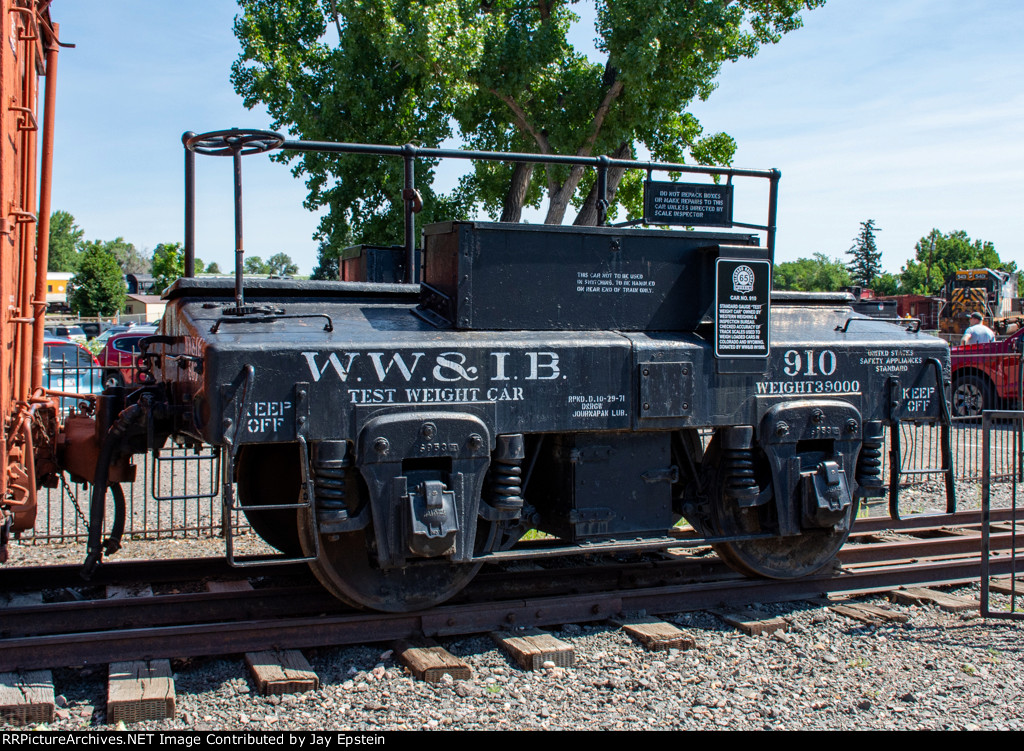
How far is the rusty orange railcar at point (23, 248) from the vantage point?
4.70 meters

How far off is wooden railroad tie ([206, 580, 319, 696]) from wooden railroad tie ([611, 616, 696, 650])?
6.06 ft

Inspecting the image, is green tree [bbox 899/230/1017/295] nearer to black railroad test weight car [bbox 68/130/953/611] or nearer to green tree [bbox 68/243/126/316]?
green tree [bbox 68/243/126/316]

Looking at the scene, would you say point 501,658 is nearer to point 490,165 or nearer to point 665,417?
point 665,417

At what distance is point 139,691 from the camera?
4191 mm

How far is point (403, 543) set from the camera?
16.2 ft

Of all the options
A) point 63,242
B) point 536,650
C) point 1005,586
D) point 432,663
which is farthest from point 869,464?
point 63,242

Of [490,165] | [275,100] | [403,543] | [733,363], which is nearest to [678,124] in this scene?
[490,165]

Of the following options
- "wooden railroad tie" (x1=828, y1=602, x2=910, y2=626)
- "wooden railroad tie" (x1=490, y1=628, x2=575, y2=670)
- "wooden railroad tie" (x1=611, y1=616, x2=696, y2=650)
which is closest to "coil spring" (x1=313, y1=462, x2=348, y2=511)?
"wooden railroad tie" (x1=490, y1=628, x2=575, y2=670)

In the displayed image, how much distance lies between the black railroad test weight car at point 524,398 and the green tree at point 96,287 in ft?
180

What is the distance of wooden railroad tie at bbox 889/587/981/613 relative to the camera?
5852 mm

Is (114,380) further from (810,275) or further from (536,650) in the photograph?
(810,275)

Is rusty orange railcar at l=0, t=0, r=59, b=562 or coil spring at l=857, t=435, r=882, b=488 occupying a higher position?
rusty orange railcar at l=0, t=0, r=59, b=562
